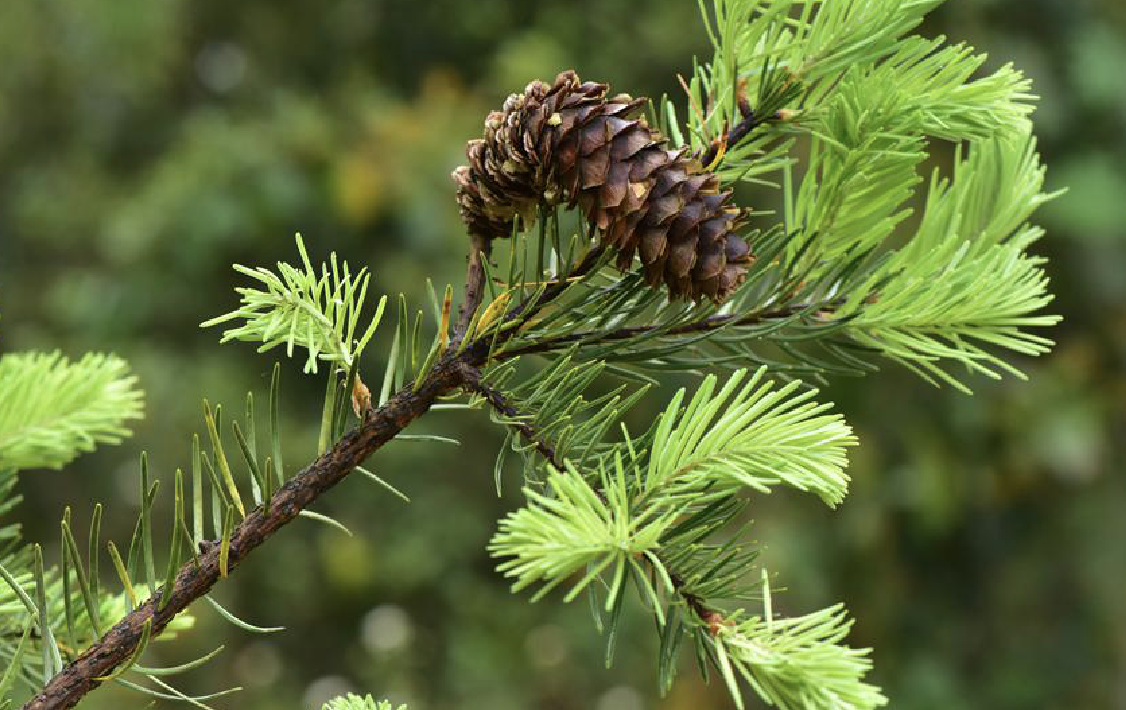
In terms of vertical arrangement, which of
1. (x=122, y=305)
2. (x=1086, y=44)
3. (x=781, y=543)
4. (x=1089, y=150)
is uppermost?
(x=1086, y=44)

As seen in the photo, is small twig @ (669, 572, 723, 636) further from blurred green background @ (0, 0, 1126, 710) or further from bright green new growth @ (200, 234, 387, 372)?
blurred green background @ (0, 0, 1126, 710)

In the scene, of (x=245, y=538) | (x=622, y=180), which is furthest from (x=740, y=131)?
(x=245, y=538)

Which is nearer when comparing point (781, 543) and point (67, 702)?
point (67, 702)

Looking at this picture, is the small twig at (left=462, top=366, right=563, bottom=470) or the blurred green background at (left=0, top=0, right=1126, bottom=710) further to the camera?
the blurred green background at (left=0, top=0, right=1126, bottom=710)

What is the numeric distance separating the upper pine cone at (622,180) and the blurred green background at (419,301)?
1.57 m

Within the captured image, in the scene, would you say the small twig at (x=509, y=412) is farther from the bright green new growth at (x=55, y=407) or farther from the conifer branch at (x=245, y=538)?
the bright green new growth at (x=55, y=407)

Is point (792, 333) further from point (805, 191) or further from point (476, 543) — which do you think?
point (476, 543)

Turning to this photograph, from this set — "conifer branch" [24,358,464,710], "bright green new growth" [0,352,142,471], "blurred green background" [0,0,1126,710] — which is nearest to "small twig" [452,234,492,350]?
"conifer branch" [24,358,464,710]

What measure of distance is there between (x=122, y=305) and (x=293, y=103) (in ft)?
1.71

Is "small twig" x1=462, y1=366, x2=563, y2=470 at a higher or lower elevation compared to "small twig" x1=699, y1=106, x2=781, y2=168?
lower

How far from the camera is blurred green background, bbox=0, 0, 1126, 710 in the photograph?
1.93m

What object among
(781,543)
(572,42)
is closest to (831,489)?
(781,543)

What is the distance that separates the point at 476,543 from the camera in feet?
8.11

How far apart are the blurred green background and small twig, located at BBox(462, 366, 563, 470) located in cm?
158
